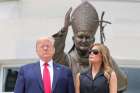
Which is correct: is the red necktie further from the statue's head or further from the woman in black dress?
the statue's head

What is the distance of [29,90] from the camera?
2514mm

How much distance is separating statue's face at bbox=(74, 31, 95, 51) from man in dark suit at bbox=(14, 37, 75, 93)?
796 millimetres

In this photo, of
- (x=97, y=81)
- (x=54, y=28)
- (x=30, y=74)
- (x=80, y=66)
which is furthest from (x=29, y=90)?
→ (x=54, y=28)

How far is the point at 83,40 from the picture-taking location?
3.32 metres

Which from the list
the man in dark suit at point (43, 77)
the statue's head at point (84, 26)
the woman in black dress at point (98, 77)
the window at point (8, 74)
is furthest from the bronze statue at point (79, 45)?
the window at point (8, 74)

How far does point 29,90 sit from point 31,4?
425cm

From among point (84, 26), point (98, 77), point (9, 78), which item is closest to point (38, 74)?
point (98, 77)

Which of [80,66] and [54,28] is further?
[54,28]

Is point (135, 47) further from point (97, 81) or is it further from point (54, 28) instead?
point (97, 81)

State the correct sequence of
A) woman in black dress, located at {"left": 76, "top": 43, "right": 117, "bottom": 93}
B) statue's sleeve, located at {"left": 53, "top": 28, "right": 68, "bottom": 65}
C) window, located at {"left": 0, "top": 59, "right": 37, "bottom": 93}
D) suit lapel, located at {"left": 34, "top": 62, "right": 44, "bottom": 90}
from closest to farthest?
1. suit lapel, located at {"left": 34, "top": 62, "right": 44, "bottom": 90}
2. woman in black dress, located at {"left": 76, "top": 43, "right": 117, "bottom": 93}
3. statue's sleeve, located at {"left": 53, "top": 28, "right": 68, "bottom": 65}
4. window, located at {"left": 0, "top": 59, "right": 37, "bottom": 93}

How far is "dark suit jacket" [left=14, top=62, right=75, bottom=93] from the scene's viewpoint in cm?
250

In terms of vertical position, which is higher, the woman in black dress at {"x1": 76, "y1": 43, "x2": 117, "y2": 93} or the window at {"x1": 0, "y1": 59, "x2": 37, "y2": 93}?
the woman in black dress at {"x1": 76, "y1": 43, "x2": 117, "y2": 93}

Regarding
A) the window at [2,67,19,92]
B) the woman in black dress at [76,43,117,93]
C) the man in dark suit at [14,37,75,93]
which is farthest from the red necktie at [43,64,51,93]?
the window at [2,67,19,92]

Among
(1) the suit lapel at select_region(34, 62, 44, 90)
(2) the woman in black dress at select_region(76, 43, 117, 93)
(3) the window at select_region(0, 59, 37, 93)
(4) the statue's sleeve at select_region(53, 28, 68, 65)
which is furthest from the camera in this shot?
(3) the window at select_region(0, 59, 37, 93)
